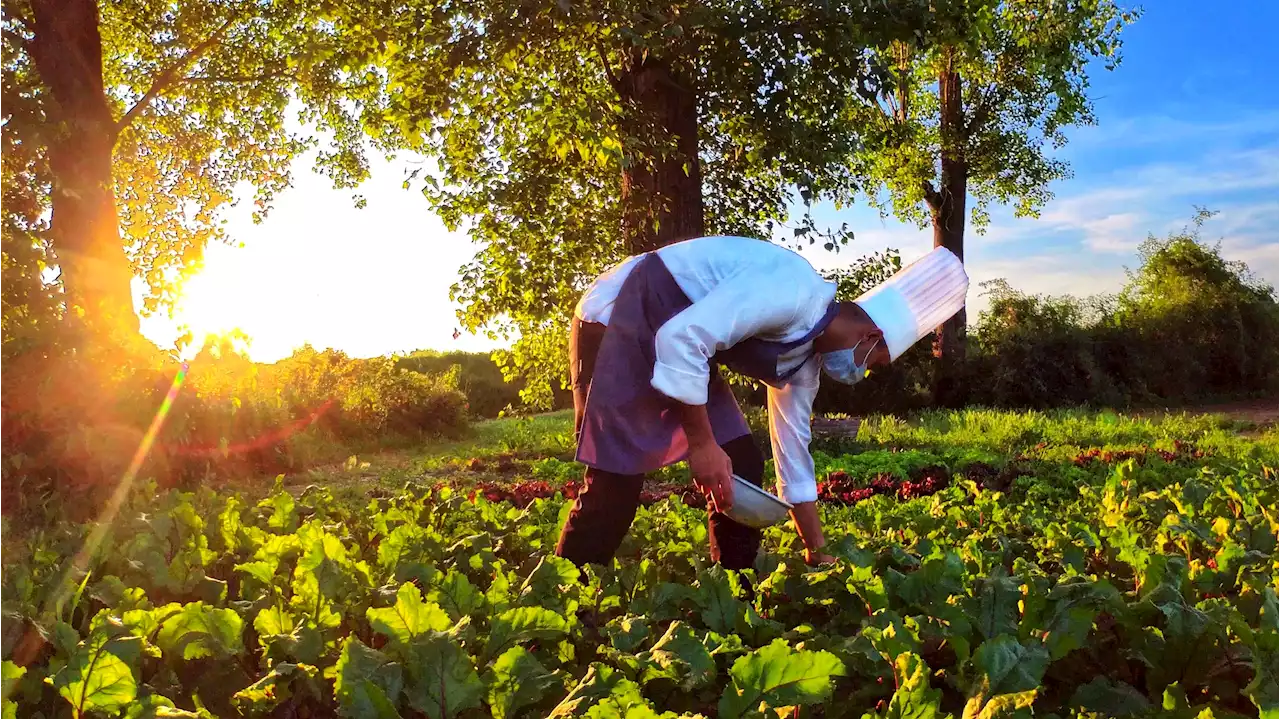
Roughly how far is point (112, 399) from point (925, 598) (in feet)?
21.6

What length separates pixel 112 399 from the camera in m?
6.80

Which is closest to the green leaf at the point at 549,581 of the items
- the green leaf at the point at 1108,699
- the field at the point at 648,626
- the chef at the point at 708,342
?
the field at the point at 648,626

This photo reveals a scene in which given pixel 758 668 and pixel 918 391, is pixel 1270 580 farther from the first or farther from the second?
pixel 918 391

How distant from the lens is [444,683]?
1520 millimetres

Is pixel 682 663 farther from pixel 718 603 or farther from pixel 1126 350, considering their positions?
pixel 1126 350

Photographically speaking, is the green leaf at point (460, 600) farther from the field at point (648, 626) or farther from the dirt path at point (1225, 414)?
the dirt path at point (1225, 414)

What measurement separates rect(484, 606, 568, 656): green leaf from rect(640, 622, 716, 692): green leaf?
0.21 meters

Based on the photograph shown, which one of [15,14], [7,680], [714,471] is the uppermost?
[15,14]

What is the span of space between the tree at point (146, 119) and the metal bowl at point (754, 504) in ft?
21.0

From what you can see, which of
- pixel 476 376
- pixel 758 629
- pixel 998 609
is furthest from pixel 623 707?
pixel 476 376

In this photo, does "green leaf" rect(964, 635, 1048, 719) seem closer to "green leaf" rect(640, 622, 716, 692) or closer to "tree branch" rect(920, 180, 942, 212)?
"green leaf" rect(640, 622, 716, 692)

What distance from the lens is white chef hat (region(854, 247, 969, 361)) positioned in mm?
3035

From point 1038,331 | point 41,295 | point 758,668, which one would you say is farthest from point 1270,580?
point 1038,331

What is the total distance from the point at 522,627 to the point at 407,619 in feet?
0.78
